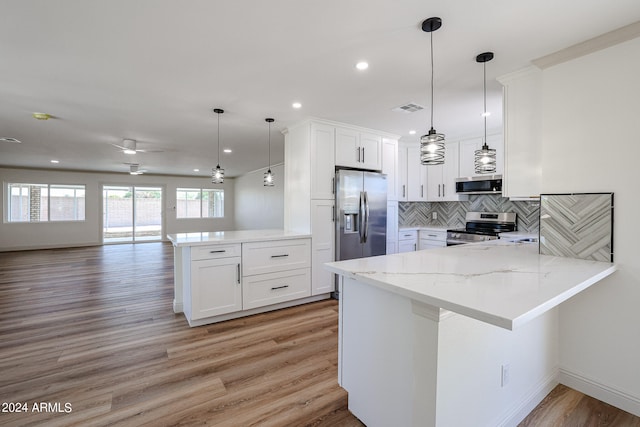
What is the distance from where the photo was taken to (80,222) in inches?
348

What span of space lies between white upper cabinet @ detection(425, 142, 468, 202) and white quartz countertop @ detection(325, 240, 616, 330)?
9.15 feet

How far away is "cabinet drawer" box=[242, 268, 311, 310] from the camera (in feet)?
11.0

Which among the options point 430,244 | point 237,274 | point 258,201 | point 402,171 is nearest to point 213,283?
point 237,274

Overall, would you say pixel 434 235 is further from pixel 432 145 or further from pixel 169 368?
pixel 169 368

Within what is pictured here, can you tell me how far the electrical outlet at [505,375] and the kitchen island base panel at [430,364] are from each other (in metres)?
0.01

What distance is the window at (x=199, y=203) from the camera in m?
10.4

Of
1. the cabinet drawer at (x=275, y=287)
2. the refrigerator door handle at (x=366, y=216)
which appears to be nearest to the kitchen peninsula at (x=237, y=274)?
the cabinet drawer at (x=275, y=287)

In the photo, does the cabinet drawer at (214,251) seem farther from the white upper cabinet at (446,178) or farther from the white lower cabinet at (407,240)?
the white upper cabinet at (446,178)

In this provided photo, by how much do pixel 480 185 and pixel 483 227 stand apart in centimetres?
68

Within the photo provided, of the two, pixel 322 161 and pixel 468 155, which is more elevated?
pixel 468 155

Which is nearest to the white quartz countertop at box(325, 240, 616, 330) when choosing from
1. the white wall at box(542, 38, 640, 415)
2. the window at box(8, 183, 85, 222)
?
the white wall at box(542, 38, 640, 415)

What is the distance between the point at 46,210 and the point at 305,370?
10.1 m

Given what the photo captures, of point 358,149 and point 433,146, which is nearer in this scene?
point 433,146

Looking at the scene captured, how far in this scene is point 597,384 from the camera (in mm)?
1896
